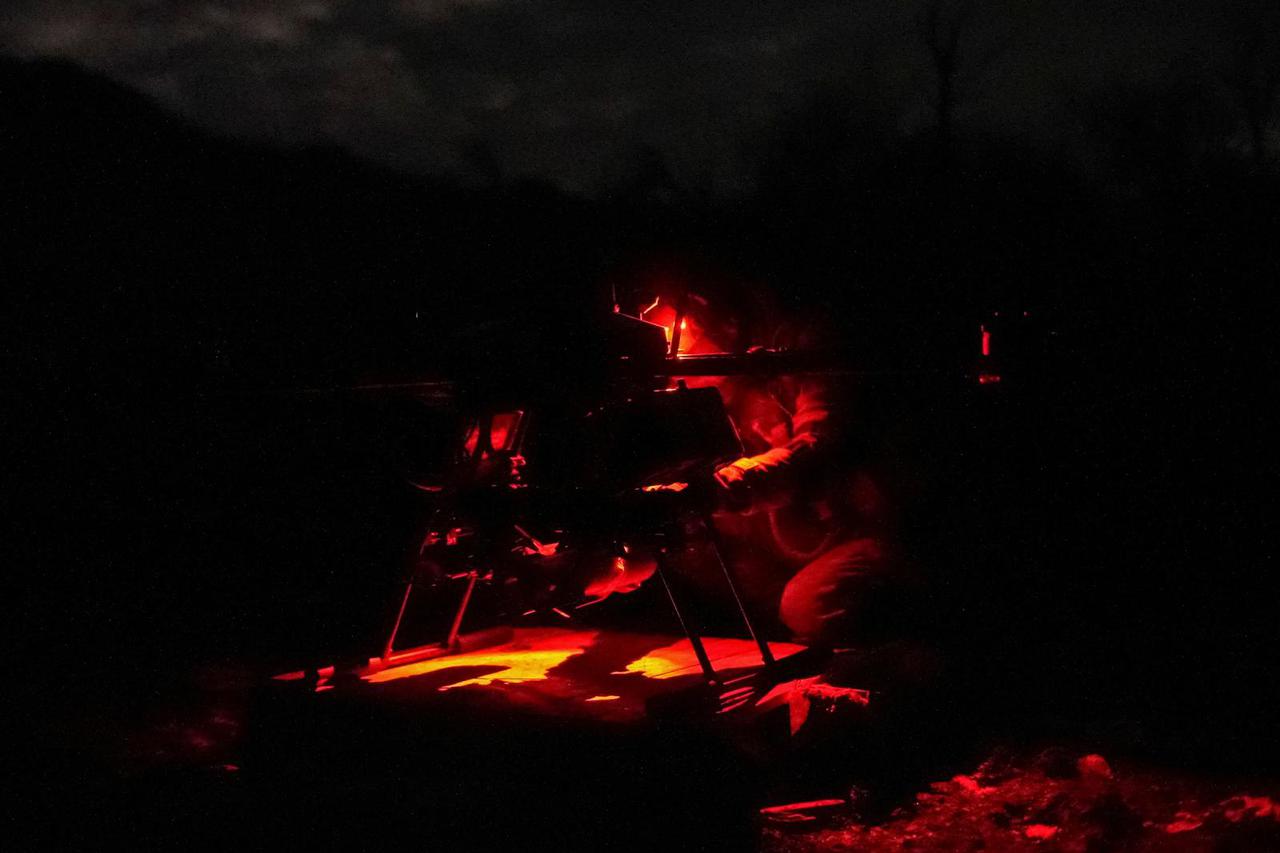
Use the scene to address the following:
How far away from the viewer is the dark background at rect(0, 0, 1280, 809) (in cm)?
637

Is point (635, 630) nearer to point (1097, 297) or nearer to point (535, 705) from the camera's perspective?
point (535, 705)

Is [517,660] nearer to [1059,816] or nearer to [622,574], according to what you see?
[622,574]

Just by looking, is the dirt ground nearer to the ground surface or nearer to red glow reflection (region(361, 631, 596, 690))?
the ground surface

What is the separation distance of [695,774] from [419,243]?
7.78 metres

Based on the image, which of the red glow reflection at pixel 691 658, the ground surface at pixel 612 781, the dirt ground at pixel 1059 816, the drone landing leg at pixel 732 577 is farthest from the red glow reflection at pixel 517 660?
the dirt ground at pixel 1059 816

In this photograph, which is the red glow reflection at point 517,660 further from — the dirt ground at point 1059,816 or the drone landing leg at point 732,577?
the dirt ground at point 1059,816

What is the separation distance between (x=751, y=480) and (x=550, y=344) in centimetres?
113

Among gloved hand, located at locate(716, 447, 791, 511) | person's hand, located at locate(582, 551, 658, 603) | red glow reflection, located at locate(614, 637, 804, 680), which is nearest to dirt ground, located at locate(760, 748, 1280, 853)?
red glow reflection, located at locate(614, 637, 804, 680)

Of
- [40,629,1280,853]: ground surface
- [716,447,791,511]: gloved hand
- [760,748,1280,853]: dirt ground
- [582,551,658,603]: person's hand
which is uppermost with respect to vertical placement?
[716,447,791,511]: gloved hand

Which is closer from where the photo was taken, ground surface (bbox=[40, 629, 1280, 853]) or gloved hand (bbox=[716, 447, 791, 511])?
ground surface (bbox=[40, 629, 1280, 853])

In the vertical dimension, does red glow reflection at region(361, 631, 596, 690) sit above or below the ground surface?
above

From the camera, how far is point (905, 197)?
11.4m

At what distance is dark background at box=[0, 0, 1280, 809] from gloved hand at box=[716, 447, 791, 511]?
729 millimetres

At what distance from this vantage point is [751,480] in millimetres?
4633
